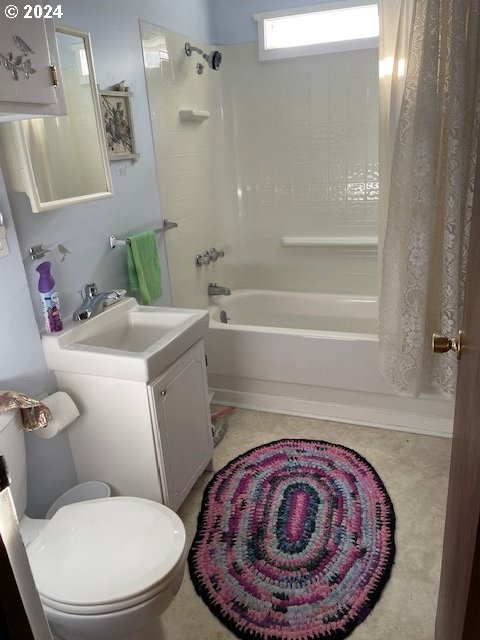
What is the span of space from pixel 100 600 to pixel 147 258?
150cm

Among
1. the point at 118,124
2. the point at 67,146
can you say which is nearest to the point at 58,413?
the point at 67,146

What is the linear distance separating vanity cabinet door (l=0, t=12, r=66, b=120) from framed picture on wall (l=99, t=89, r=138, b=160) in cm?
74

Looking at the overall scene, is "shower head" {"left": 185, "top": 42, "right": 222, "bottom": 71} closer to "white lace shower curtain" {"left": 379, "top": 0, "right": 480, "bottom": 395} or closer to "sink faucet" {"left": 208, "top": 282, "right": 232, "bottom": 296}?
"white lace shower curtain" {"left": 379, "top": 0, "right": 480, "bottom": 395}

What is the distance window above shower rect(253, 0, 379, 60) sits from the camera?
9.19ft

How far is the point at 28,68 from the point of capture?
3.90 feet

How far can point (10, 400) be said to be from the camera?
1491mm

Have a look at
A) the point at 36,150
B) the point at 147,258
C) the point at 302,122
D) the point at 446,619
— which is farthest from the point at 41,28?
the point at 302,122

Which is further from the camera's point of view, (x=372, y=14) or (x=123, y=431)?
(x=372, y=14)

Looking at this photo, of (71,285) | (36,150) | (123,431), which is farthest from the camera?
(71,285)

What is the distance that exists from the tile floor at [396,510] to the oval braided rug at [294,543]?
4 cm

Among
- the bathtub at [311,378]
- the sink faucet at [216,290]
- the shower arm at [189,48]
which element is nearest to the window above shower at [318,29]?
the shower arm at [189,48]

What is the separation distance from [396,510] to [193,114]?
7.66 feet

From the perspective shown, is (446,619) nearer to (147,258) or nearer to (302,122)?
(147,258)

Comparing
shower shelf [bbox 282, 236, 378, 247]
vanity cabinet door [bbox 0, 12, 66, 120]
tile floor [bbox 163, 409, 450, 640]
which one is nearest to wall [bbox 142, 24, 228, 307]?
shower shelf [bbox 282, 236, 378, 247]
